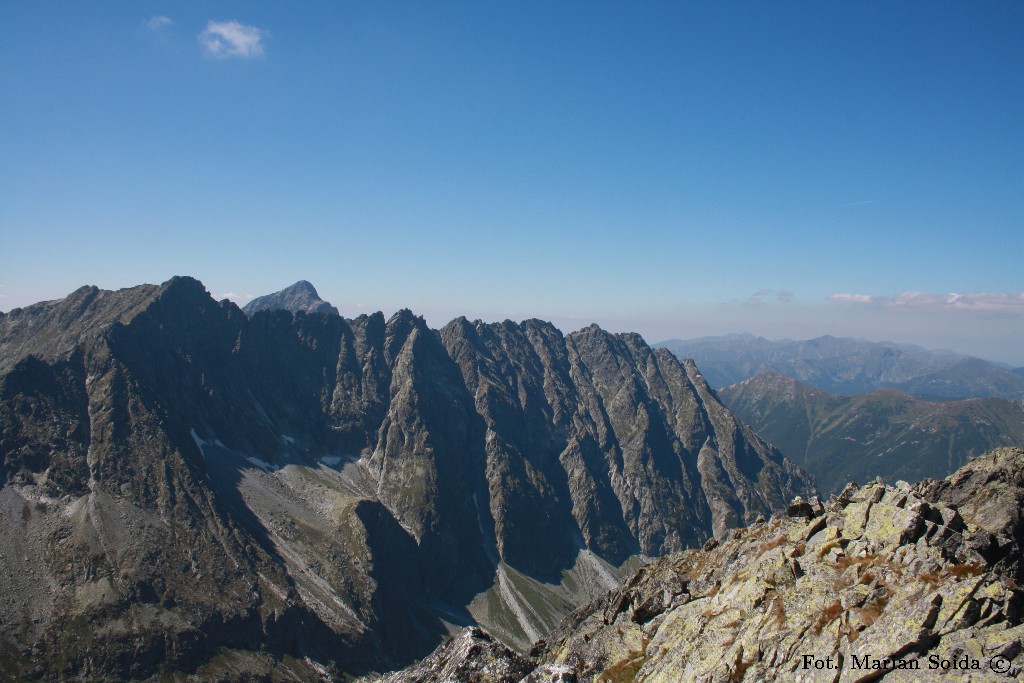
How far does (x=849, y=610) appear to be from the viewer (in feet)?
106

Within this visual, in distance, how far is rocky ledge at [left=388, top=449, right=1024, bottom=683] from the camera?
87.8ft

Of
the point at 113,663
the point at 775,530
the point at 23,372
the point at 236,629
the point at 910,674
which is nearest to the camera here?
the point at 910,674

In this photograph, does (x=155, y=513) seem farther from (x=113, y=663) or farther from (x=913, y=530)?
(x=913, y=530)

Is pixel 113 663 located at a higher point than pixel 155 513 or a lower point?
lower

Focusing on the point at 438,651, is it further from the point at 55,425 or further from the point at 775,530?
the point at 55,425

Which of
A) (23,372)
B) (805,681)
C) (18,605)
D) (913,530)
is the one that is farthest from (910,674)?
(23,372)

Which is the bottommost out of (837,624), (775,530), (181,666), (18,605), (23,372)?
(181,666)

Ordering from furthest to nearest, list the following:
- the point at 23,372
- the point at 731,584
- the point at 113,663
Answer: the point at 23,372 < the point at 113,663 < the point at 731,584

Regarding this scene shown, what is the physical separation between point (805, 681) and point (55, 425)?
243938 millimetres

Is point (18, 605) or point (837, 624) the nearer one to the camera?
point (837, 624)

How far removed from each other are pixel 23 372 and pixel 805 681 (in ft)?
850

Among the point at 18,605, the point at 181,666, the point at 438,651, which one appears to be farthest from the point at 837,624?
the point at 18,605

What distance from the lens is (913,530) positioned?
34.8 metres

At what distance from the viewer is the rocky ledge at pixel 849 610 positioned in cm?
2675
